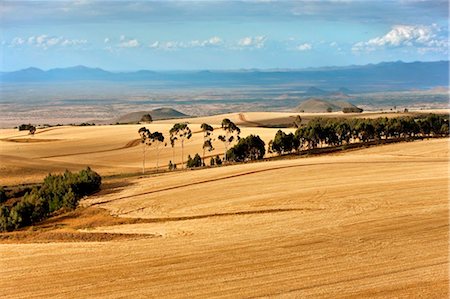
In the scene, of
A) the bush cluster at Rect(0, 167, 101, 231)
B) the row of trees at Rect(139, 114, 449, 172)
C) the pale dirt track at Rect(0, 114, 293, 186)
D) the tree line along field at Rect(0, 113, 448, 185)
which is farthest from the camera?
the row of trees at Rect(139, 114, 449, 172)

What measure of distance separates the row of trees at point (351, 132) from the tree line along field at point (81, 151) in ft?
34.6

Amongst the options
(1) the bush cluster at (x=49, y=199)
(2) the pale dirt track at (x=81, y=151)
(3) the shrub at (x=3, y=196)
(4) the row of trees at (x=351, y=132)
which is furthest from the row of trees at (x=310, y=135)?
(3) the shrub at (x=3, y=196)

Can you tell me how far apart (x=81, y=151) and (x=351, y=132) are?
43.5 meters

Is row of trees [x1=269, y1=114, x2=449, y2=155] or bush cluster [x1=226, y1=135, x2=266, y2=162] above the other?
row of trees [x1=269, y1=114, x2=449, y2=155]

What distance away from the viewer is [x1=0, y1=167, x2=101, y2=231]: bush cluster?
162 feet

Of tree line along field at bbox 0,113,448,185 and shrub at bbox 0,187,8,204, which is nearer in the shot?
shrub at bbox 0,187,8,204

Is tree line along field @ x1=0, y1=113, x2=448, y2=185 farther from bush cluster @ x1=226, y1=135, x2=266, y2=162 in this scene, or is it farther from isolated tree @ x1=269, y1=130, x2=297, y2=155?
isolated tree @ x1=269, y1=130, x2=297, y2=155

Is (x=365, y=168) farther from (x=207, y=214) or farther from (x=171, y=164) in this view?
(x=171, y=164)

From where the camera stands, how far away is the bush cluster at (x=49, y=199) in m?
49.5

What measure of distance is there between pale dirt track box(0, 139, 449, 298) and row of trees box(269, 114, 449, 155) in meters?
40.4

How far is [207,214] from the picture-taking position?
4466cm

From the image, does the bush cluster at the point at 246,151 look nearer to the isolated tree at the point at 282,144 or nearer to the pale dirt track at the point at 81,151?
the isolated tree at the point at 282,144

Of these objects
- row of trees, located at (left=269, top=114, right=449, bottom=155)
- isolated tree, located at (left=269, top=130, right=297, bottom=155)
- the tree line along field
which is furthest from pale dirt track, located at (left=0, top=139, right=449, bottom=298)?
row of trees, located at (left=269, top=114, right=449, bottom=155)

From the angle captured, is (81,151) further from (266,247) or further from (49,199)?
(266,247)
